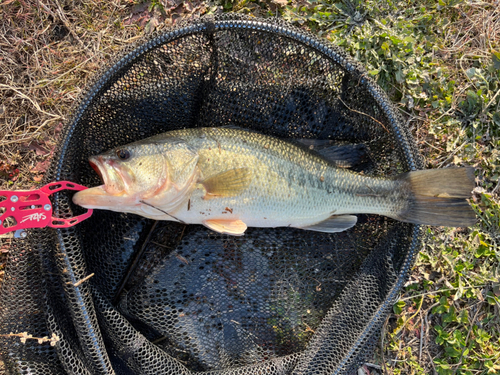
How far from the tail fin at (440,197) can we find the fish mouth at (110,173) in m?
2.01

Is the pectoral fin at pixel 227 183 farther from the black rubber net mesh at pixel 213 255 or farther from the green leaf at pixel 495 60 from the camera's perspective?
the green leaf at pixel 495 60

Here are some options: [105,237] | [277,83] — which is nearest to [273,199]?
[277,83]

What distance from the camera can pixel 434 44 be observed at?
3.30 m

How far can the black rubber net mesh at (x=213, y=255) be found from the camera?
7.94 ft

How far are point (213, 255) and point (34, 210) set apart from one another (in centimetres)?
129

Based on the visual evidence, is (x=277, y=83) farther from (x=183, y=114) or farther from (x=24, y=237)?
(x=24, y=237)

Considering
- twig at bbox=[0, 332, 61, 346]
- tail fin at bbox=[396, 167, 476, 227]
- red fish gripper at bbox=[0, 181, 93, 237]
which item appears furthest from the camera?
tail fin at bbox=[396, 167, 476, 227]

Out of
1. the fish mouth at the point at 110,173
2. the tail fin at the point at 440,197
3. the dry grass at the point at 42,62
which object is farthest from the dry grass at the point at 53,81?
the fish mouth at the point at 110,173

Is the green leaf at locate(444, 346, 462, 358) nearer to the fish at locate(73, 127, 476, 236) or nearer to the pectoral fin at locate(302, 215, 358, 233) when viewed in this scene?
the fish at locate(73, 127, 476, 236)

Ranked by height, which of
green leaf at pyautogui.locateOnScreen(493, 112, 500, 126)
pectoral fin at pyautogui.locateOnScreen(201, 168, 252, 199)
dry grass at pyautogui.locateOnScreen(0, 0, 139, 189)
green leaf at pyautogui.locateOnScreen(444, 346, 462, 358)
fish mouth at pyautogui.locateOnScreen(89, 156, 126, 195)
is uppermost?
dry grass at pyautogui.locateOnScreen(0, 0, 139, 189)

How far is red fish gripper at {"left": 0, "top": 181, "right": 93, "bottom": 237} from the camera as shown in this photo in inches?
86.3

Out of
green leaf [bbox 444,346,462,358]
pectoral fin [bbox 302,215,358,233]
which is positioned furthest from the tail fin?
green leaf [bbox 444,346,462,358]

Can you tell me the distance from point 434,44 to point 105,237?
3.33 meters

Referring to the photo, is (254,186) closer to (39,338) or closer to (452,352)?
(39,338)
